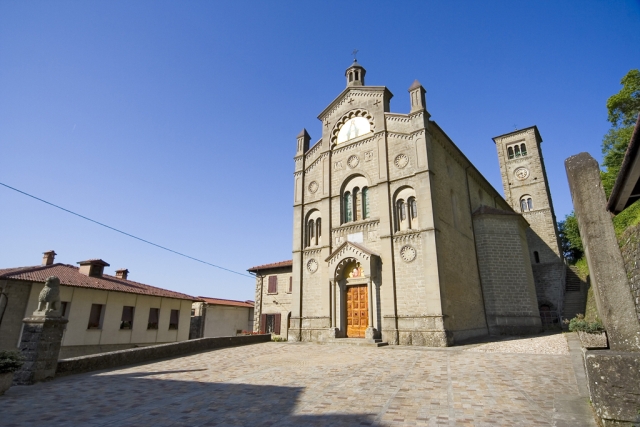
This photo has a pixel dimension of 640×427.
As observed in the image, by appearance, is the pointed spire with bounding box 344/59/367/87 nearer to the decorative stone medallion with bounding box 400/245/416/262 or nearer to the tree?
the decorative stone medallion with bounding box 400/245/416/262

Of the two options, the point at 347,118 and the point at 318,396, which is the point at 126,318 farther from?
the point at 318,396

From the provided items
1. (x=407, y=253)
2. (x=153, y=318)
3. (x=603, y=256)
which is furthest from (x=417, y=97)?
(x=153, y=318)

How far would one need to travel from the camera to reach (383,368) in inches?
388

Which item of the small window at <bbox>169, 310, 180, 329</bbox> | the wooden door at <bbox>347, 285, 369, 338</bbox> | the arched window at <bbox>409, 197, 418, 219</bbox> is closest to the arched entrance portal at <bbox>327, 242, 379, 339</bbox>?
the wooden door at <bbox>347, 285, 369, 338</bbox>

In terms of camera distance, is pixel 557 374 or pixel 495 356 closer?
pixel 557 374

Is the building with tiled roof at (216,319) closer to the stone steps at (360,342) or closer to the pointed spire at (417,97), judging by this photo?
the stone steps at (360,342)

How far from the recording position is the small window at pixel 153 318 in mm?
24641

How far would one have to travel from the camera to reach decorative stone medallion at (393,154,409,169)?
19.8 m

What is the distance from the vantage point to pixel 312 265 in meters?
21.6

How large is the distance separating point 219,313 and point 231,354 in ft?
72.3

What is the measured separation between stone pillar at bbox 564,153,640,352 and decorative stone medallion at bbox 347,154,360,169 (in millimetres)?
16406

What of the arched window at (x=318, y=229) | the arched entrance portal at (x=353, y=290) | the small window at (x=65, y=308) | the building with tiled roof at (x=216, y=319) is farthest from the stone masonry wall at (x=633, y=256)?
the building with tiled roof at (x=216, y=319)

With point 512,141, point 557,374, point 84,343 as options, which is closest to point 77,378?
point 557,374

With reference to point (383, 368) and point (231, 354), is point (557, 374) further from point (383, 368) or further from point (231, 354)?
point (231, 354)
